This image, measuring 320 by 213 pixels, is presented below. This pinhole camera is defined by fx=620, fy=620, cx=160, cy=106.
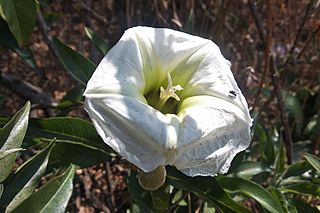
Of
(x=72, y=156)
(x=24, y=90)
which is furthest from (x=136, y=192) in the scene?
(x=24, y=90)

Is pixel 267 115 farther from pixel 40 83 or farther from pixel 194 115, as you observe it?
pixel 194 115

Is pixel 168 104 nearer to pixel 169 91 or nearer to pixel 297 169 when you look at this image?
pixel 169 91

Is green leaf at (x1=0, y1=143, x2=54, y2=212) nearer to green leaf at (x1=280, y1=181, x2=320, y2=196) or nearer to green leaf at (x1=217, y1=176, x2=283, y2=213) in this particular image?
green leaf at (x1=217, y1=176, x2=283, y2=213)

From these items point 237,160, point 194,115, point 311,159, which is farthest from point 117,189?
point 194,115

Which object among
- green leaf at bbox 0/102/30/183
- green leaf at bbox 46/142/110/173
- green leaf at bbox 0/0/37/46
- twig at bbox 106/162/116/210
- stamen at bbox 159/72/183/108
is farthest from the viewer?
twig at bbox 106/162/116/210

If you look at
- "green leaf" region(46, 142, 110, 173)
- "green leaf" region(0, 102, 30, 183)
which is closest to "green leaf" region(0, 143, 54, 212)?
"green leaf" region(0, 102, 30, 183)

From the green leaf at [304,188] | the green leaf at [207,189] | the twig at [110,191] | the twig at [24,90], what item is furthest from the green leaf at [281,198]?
the twig at [24,90]
